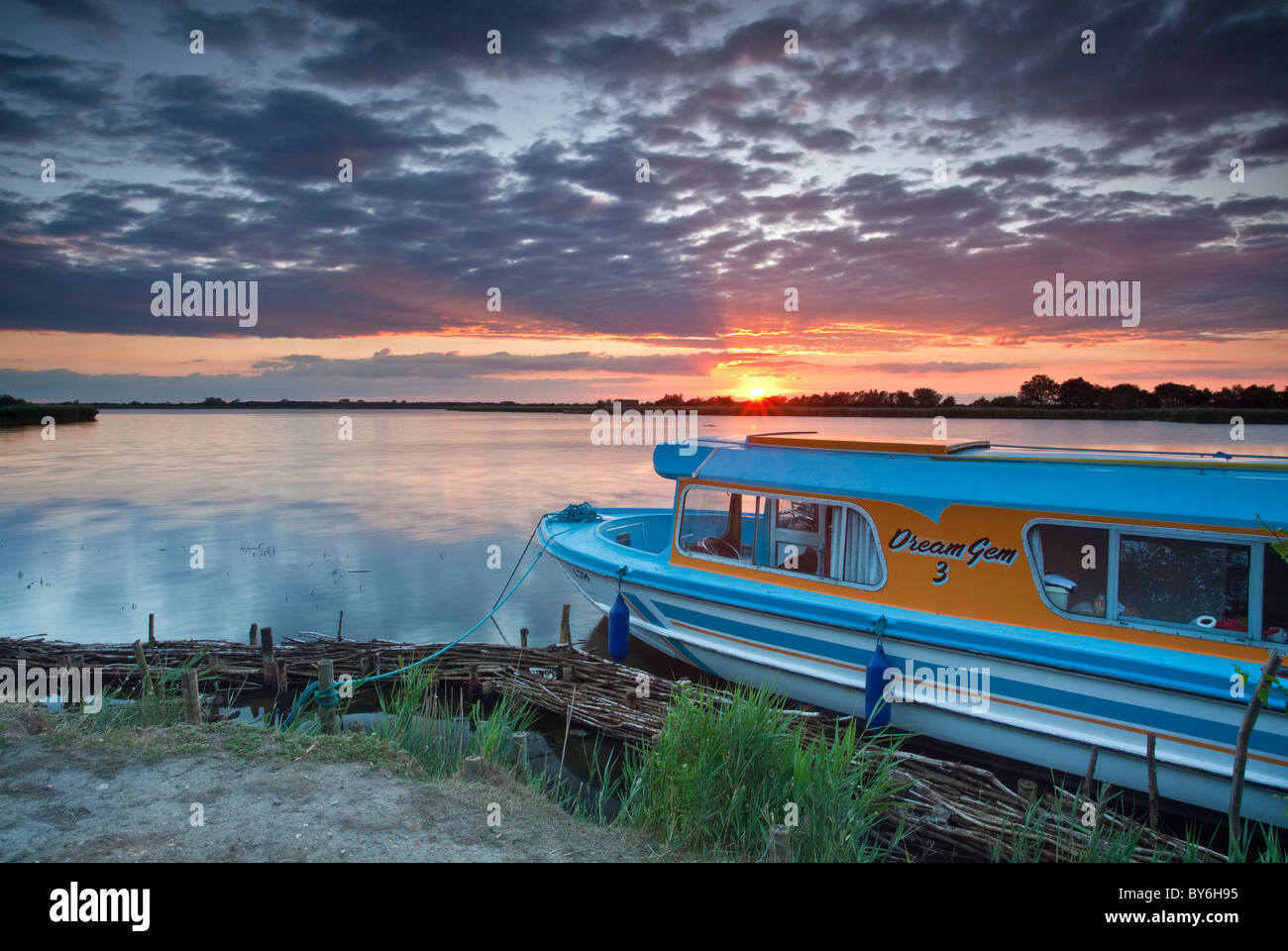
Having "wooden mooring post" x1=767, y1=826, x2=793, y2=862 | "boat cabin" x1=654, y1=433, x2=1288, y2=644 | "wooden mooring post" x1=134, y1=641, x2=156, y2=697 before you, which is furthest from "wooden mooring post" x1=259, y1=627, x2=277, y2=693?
"wooden mooring post" x1=767, y1=826, x2=793, y2=862

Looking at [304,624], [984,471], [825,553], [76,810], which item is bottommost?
[304,624]

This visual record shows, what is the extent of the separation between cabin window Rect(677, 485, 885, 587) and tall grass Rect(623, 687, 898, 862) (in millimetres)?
2741

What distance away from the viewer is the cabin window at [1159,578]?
19.6 ft

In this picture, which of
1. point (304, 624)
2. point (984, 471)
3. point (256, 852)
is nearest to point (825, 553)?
point (984, 471)

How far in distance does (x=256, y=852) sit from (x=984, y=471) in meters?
6.83

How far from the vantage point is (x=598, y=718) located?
8.28 m

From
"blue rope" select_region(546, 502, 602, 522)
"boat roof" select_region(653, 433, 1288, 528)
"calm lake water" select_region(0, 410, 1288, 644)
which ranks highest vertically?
"boat roof" select_region(653, 433, 1288, 528)

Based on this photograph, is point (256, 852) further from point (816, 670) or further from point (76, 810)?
point (816, 670)

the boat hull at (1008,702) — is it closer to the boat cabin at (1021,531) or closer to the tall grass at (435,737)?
the boat cabin at (1021,531)

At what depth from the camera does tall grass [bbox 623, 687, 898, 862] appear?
190 inches

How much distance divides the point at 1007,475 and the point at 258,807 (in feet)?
22.8

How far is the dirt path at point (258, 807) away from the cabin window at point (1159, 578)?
473cm

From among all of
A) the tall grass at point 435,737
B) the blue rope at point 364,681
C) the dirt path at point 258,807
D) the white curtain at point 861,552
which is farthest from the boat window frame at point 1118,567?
the blue rope at point 364,681

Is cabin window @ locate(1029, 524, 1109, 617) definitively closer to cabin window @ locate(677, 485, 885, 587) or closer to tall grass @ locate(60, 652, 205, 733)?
cabin window @ locate(677, 485, 885, 587)
